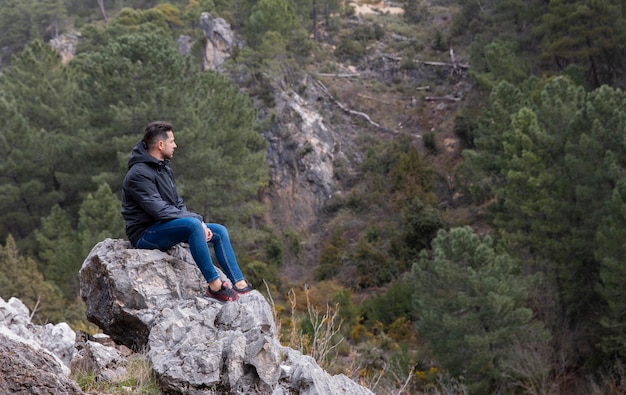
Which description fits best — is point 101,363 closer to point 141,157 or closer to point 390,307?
point 141,157

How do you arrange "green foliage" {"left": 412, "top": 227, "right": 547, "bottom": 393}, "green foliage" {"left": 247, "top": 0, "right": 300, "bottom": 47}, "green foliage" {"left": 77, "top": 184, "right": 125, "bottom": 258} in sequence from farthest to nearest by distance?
"green foliage" {"left": 247, "top": 0, "right": 300, "bottom": 47} < "green foliage" {"left": 77, "top": 184, "right": 125, "bottom": 258} < "green foliage" {"left": 412, "top": 227, "right": 547, "bottom": 393}

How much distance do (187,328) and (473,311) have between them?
11.1 metres

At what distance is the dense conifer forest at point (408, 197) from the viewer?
49.9 ft

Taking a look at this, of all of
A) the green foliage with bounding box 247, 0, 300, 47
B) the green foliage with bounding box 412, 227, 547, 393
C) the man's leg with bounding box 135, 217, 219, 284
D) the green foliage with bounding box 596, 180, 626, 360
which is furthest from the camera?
the green foliage with bounding box 247, 0, 300, 47

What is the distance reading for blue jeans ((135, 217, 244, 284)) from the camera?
5508mm

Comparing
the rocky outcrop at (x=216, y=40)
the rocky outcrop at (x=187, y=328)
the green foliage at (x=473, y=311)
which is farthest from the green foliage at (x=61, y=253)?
the rocky outcrop at (x=216, y=40)

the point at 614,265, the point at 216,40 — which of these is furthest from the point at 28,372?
the point at 216,40

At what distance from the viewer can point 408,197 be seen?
26797 mm

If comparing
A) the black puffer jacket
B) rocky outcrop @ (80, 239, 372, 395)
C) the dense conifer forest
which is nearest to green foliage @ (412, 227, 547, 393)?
the dense conifer forest

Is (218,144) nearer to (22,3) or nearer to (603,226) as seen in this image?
(603,226)

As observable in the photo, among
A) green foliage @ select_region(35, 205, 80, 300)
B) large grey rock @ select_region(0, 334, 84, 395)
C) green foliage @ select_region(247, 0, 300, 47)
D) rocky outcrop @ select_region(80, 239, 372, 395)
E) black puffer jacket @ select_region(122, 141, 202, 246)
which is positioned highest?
black puffer jacket @ select_region(122, 141, 202, 246)

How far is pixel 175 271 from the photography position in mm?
5902

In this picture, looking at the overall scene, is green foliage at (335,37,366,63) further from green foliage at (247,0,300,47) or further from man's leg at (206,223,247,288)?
man's leg at (206,223,247,288)

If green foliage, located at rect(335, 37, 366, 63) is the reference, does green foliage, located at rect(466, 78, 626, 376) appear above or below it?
above
